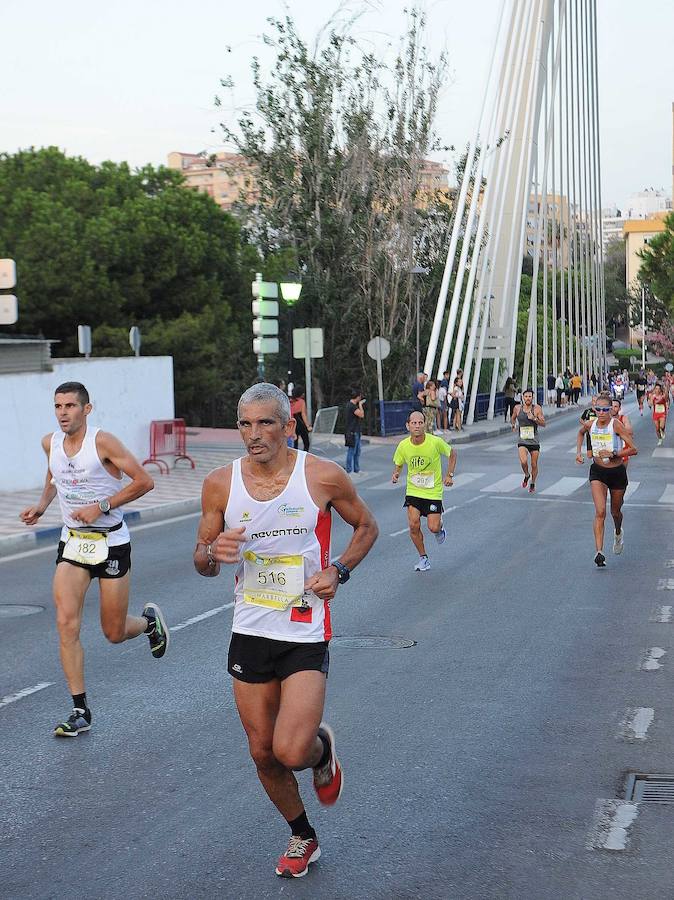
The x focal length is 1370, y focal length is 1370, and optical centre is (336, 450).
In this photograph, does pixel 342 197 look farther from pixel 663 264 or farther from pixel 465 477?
pixel 663 264

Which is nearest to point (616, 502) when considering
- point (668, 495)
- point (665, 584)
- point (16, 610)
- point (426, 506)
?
A: point (665, 584)

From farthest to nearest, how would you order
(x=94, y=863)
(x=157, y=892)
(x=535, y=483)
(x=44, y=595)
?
(x=535, y=483) → (x=44, y=595) → (x=94, y=863) → (x=157, y=892)

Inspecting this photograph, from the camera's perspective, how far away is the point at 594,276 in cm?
9075

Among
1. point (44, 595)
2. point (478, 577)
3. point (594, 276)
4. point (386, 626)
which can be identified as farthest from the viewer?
point (594, 276)

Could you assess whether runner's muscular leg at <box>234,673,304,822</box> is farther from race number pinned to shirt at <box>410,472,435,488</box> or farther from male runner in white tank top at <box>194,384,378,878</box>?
race number pinned to shirt at <box>410,472,435,488</box>

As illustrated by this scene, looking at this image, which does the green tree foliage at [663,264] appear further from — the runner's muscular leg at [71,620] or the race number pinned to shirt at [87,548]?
the runner's muscular leg at [71,620]

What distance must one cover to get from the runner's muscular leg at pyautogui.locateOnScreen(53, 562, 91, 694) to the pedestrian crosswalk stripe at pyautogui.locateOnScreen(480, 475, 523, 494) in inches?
664

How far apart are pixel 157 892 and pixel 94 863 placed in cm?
42

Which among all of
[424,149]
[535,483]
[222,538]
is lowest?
[535,483]

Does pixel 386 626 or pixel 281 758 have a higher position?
pixel 281 758

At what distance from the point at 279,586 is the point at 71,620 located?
2686mm

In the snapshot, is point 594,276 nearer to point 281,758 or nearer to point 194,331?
point 194,331

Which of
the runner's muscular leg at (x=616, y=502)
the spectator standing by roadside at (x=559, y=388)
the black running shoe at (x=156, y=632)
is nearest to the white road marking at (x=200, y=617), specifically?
the black running shoe at (x=156, y=632)

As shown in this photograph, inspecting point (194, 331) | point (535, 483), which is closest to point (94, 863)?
point (535, 483)
